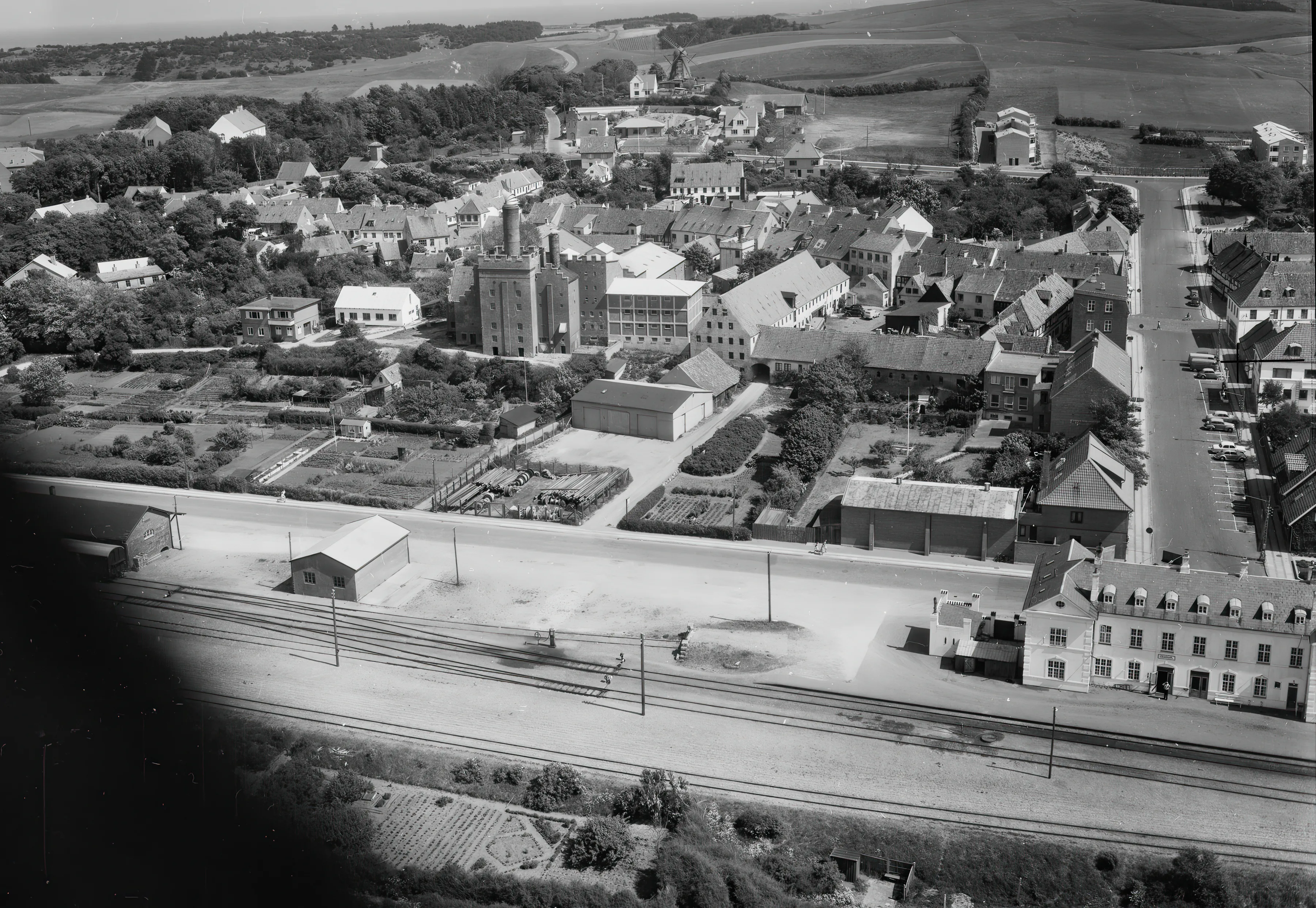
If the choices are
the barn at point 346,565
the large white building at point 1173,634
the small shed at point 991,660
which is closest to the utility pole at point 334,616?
the barn at point 346,565

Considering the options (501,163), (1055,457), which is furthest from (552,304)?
(501,163)

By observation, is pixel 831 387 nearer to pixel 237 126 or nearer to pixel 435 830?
pixel 435 830

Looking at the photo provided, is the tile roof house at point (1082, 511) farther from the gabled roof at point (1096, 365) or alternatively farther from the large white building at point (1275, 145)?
the large white building at point (1275, 145)

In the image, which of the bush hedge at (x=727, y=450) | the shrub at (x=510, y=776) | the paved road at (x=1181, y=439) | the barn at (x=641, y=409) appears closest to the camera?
the shrub at (x=510, y=776)

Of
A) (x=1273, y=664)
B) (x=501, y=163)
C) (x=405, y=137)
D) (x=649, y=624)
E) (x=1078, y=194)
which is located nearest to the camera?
(x=1273, y=664)

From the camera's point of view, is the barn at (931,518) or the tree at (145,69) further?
the tree at (145,69)

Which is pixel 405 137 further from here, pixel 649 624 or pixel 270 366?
pixel 649 624

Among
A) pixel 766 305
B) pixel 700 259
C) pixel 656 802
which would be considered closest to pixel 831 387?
pixel 766 305
